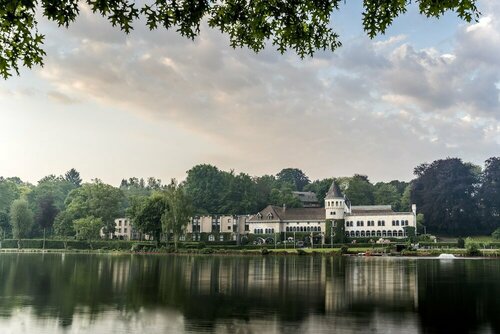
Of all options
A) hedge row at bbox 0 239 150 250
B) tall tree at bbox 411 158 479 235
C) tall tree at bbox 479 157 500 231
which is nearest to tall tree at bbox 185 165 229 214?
hedge row at bbox 0 239 150 250

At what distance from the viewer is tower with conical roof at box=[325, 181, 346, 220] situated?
92000mm

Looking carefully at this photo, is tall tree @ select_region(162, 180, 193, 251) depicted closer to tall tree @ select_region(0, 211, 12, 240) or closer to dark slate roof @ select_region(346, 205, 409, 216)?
dark slate roof @ select_region(346, 205, 409, 216)

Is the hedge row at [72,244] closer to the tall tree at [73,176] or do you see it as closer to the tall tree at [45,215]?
the tall tree at [45,215]

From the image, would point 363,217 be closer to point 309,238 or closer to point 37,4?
point 309,238

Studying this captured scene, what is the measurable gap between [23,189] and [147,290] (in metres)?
125

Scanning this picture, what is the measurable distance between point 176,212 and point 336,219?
3175 cm

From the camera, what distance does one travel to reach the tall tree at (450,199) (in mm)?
93188

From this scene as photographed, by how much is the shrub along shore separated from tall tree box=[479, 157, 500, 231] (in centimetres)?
2221

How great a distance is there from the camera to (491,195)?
95.6 m

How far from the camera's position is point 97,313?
1566 cm

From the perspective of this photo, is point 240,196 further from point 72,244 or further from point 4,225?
point 4,225

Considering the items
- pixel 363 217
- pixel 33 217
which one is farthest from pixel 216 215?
pixel 33 217

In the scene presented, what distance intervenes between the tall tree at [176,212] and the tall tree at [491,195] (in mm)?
58069

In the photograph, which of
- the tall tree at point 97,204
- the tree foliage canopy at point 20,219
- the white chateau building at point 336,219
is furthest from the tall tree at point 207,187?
the tree foliage canopy at point 20,219
